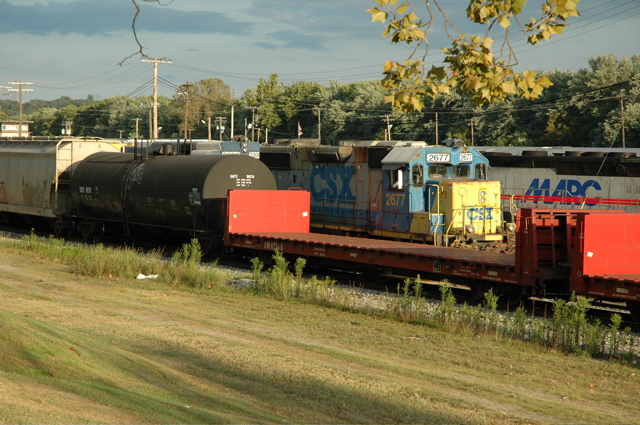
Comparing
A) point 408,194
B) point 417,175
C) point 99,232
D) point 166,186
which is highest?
point 417,175

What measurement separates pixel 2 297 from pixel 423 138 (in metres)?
68.9

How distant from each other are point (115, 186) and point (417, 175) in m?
11.4

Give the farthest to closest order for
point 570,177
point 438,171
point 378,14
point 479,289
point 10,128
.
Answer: point 10,128
point 570,177
point 438,171
point 479,289
point 378,14

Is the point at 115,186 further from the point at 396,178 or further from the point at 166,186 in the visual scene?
the point at 396,178

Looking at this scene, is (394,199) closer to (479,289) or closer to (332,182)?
(332,182)

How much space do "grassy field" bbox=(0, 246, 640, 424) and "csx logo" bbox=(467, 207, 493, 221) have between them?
8043 millimetres

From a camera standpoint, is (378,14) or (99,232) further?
(99,232)

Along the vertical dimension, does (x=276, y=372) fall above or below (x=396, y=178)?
below

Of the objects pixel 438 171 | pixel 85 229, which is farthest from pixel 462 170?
pixel 85 229

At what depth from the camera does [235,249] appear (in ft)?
77.7

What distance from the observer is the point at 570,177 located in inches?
1187

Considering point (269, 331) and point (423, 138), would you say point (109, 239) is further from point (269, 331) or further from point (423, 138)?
point (423, 138)

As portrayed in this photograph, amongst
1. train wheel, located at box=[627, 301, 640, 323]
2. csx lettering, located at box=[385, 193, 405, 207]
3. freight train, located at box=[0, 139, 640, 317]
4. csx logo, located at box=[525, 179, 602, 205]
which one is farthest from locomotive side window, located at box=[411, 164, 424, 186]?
csx logo, located at box=[525, 179, 602, 205]

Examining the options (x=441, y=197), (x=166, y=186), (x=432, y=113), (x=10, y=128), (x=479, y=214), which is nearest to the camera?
(x=479, y=214)
